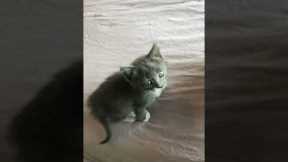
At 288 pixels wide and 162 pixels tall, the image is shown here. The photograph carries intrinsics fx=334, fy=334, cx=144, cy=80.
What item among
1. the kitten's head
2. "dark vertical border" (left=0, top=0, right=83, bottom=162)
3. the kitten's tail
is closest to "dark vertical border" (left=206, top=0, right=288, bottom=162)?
the kitten's head

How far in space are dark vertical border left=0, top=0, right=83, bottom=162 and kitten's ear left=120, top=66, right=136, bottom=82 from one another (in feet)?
0.53

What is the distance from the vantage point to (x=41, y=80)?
1106 millimetres

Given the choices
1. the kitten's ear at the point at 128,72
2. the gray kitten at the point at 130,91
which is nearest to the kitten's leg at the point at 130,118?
the gray kitten at the point at 130,91

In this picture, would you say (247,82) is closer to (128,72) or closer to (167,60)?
(167,60)

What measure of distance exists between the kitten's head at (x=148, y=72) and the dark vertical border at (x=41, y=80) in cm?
19

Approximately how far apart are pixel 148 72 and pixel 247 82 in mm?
318

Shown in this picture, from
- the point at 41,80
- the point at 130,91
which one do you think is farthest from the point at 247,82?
the point at 41,80

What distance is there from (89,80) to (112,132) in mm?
186

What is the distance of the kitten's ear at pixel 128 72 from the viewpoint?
1025 millimetres

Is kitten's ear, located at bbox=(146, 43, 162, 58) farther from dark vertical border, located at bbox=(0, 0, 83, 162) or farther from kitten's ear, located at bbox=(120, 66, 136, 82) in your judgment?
dark vertical border, located at bbox=(0, 0, 83, 162)

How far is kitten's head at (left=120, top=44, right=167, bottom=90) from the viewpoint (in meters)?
1.00

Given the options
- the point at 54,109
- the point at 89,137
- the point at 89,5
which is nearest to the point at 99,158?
the point at 89,137

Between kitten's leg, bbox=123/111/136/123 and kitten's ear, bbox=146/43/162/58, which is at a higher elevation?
kitten's ear, bbox=146/43/162/58

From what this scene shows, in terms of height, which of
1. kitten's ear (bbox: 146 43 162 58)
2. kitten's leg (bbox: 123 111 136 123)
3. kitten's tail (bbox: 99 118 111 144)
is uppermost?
kitten's ear (bbox: 146 43 162 58)
